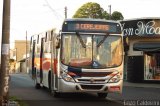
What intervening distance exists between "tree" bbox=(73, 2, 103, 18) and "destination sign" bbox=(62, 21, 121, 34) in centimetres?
4775

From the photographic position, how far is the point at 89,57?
19.1 m

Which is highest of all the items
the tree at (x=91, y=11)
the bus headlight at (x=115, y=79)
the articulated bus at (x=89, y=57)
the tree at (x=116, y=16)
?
the tree at (x=91, y=11)

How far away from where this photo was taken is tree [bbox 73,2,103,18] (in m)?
67.9

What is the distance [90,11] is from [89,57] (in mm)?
49616

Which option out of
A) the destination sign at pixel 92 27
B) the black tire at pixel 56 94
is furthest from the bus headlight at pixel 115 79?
the black tire at pixel 56 94

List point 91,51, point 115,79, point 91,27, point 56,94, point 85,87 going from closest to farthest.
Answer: point 85,87, point 115,79, point 91,51, point 91,27, point 56,94

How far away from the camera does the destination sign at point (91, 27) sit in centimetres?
1934

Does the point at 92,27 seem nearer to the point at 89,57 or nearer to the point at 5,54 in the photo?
the point at 89,57

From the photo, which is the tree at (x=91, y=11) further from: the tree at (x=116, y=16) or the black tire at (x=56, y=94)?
the black tire at (x=56, y=94)

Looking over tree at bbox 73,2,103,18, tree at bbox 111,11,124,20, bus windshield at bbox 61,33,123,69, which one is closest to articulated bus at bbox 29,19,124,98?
bus windshield at bbox 61,33,123,69

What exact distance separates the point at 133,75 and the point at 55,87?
72.4 ft

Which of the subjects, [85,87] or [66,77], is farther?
[66,77]

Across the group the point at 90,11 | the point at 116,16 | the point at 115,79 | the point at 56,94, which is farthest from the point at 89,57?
the point at 90,11

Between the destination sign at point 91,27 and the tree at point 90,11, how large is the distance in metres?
47.7
